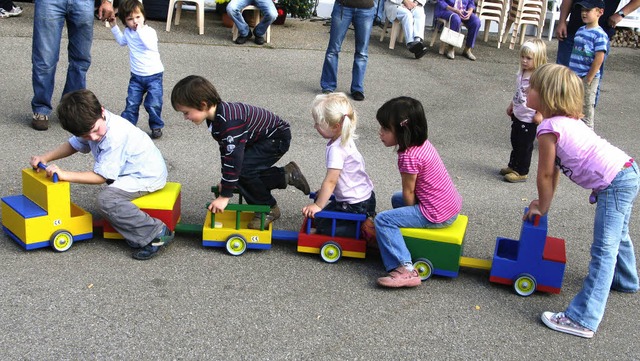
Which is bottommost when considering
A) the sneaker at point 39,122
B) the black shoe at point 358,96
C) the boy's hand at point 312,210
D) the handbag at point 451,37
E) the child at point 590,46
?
the sneaker at point 39,122

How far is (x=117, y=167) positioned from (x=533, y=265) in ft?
8.73

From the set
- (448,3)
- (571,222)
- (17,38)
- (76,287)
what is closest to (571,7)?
(571,222)

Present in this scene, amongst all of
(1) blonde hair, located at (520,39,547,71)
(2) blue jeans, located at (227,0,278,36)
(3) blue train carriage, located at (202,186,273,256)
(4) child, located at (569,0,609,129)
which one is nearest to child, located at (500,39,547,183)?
(1) blonde hair, located at (520,39,547,71)

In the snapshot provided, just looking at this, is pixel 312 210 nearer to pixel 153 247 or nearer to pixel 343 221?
pixel 343 221

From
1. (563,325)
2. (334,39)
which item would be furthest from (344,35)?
(563,325)

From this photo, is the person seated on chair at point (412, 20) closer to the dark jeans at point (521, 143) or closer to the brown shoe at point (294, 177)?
the dark jeans at point (521, 143)

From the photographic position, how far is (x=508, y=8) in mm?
12930

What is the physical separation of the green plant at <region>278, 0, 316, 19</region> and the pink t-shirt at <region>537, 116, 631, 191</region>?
8.60 metres

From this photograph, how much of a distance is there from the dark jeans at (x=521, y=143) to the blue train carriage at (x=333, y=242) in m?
2.32

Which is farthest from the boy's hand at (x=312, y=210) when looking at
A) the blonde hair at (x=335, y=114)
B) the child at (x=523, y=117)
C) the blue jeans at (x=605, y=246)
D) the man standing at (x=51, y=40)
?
the man standing at (x=51, y=40)

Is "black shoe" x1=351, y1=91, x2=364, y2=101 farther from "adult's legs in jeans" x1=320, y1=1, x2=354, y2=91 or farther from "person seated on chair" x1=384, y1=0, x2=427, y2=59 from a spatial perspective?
"person seated on chair" x1=384, y1=0, x2=427, y2=59

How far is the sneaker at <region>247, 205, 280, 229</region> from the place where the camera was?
505 centimetres

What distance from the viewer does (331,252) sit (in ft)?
16.2

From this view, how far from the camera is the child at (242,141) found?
4738mm
